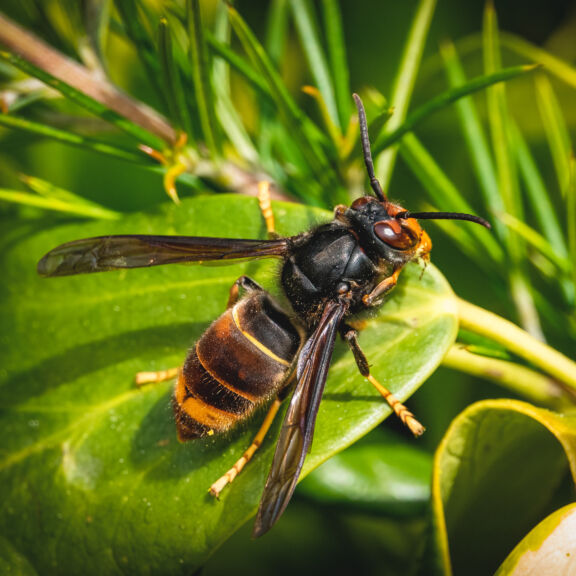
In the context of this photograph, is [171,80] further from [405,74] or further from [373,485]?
[373,485]

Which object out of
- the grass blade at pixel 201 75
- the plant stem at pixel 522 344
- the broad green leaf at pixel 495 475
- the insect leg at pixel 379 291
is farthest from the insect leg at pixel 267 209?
the broad green leaf at pixel 495 475

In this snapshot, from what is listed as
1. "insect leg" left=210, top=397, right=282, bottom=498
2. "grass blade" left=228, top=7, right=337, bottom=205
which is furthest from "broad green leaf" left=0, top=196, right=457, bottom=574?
Result: "grass blade" left=228, top=7, right=337, bottom=205

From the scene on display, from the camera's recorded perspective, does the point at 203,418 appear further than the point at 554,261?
No

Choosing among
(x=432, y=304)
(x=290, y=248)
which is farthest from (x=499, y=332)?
(x=290, y=248)

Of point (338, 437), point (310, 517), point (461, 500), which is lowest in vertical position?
point (310, 517)

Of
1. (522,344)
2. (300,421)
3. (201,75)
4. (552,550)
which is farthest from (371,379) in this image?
(201,75)

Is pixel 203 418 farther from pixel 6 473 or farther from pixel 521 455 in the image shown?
pixel 521 455
